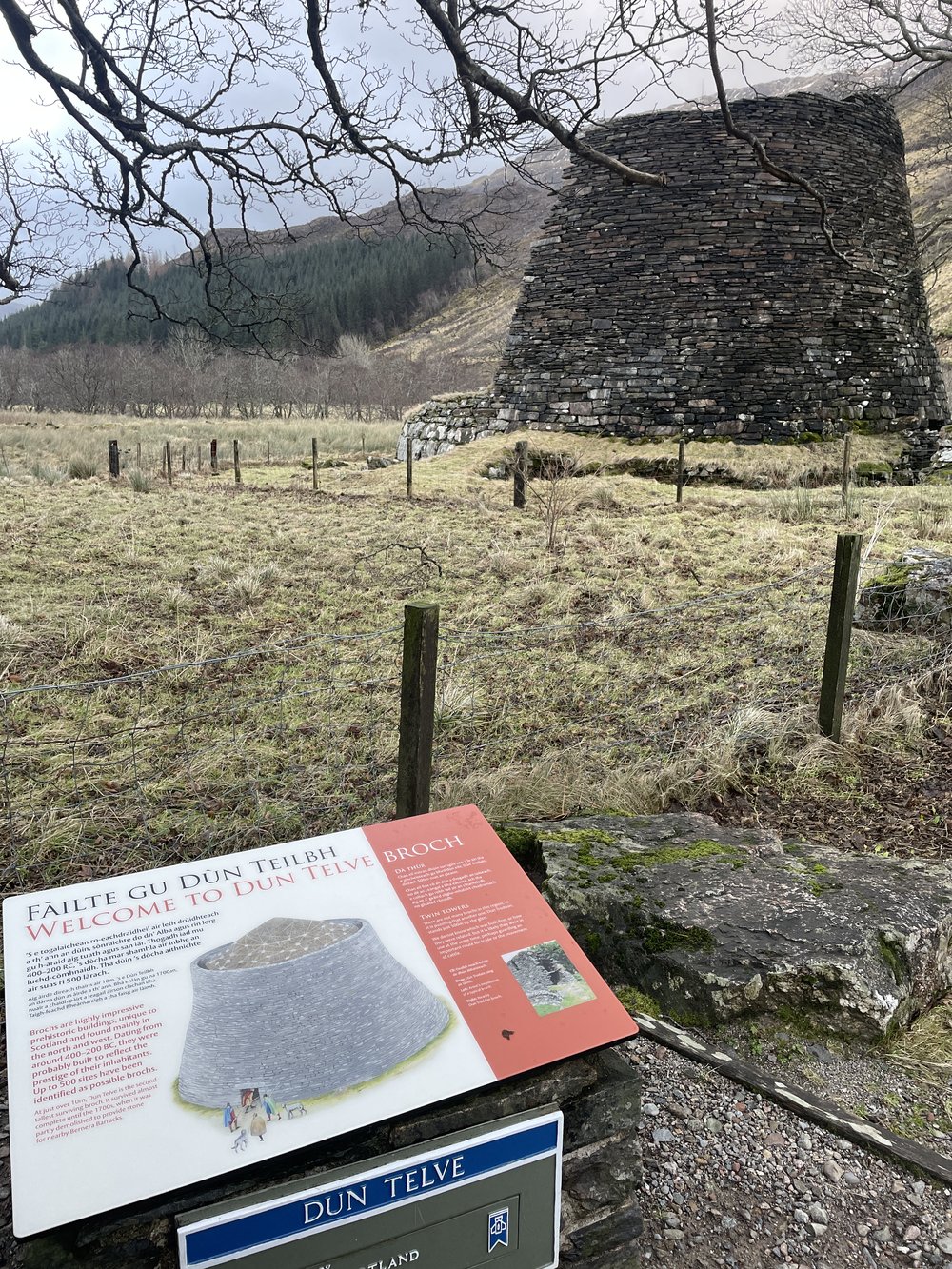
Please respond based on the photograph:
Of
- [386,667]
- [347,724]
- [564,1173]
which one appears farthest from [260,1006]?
[386,667]

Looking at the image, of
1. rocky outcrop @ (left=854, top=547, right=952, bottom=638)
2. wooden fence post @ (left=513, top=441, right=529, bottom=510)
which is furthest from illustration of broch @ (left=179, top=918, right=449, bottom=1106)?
wooden fence post @ (left=513, top=441, right=529, bottom=510)

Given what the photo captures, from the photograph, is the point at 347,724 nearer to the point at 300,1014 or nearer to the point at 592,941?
the point at 592,941

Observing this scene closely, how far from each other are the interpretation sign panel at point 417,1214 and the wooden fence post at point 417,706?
168 cm

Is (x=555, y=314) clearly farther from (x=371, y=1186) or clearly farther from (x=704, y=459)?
(x=371, y=1186)

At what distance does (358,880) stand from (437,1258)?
0.74m

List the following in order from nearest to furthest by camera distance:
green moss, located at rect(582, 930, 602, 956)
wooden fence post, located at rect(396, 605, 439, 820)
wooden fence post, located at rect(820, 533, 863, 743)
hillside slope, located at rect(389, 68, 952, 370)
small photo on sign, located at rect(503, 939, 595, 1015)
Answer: small photo on sign, located at rect(503, 939, 595, 1015) < green moss, located at rect(582, 930, 602, 956) < wooden fence post, located at rect(396, 605, 439, 820) < wooden fence post, located at rect(820, 533, 863, 743) < hillside slope, located at rect(389, 68, 952, 370)

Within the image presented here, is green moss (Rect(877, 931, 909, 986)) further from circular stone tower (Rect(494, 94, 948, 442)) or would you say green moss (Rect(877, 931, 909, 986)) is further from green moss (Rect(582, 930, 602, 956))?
circular stone tower (Rect(494, 94, 948, 442))

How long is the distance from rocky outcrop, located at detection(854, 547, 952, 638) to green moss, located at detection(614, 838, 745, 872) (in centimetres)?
362

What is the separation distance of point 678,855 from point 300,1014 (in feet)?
6.72

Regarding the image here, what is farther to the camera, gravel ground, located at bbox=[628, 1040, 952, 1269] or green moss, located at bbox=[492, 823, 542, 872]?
green moss, located at bbox=[492, 823, 542, 872]

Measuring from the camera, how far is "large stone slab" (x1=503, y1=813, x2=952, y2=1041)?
2.78 m

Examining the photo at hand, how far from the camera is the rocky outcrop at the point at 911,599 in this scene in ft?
21.3

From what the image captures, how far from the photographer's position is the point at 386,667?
6270mm

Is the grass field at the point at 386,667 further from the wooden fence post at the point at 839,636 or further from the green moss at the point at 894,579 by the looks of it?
the green moss at the point at 894,579
